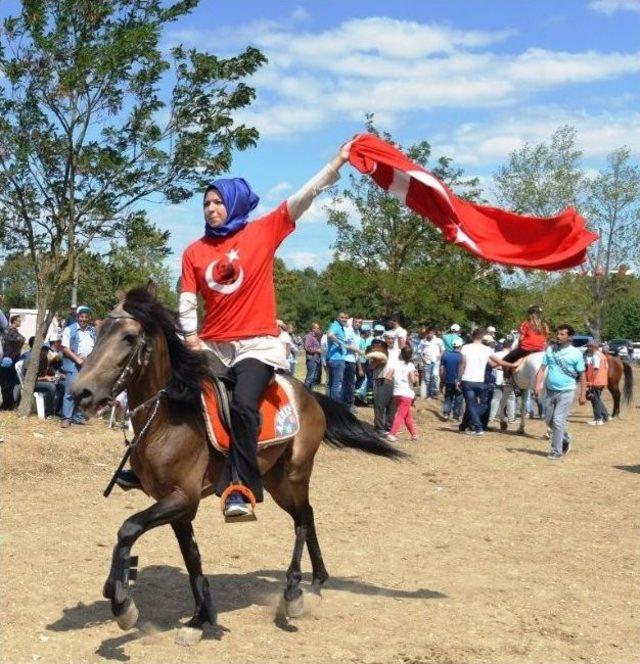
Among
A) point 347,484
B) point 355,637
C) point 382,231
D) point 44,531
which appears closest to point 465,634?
point 355,637

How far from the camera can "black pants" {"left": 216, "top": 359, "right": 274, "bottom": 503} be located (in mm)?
5848

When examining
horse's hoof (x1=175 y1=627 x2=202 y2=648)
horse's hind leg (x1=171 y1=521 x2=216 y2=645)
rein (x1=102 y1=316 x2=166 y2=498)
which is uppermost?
rein (x1=102 y1=316 x2=166 y2=498)

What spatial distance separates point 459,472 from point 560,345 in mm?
3305

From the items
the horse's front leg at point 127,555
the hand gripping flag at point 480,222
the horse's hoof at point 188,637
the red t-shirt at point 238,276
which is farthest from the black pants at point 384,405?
the horse's front leg at point 127,555

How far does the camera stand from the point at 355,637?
5844 millimetres

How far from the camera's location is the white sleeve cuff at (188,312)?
19.4 feet

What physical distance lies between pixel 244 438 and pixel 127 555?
1110 millimetres

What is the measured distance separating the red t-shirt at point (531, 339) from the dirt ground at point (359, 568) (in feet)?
14.6

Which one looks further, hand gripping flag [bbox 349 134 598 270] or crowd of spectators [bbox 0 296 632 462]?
crowd of spectators [bbox 0 296 632 462]

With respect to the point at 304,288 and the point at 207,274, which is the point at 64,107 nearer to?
the point at 207,274

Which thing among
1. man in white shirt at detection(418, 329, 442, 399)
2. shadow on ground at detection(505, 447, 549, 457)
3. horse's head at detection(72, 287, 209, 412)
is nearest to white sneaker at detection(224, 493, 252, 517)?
horse's head at detection(72, 287, 209, 412)

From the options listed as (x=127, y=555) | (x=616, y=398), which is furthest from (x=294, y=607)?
(x=616, y=398)

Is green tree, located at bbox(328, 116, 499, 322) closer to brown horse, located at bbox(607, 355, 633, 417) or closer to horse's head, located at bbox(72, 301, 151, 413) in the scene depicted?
brown horse, located at bbox(607, 355, 633, 417)

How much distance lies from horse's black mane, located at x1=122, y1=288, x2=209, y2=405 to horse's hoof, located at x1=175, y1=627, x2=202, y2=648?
4.88 ft
